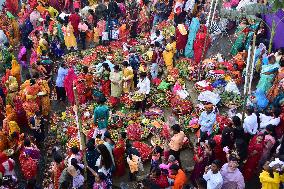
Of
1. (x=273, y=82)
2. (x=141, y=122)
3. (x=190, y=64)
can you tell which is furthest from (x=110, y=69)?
(x=273, y=82)

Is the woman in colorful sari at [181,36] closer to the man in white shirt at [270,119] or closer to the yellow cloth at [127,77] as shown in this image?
the yellow cloth at [127,77]

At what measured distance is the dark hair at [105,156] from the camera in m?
9.56

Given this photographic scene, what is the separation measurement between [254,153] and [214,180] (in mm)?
1311

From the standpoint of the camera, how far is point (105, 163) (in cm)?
968

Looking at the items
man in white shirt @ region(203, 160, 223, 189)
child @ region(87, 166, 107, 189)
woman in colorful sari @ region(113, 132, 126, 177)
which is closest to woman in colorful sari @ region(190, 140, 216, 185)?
man in white shirt @ region(203, 160, 223, 189)

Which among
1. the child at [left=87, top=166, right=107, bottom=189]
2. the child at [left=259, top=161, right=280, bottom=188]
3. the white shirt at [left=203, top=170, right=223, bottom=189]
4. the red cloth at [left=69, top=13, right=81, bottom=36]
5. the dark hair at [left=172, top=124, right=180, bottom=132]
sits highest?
the red cloth at [left=69, top=13, right=81, bottom=36]

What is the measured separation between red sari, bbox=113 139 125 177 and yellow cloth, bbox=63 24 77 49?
7122 millimetres

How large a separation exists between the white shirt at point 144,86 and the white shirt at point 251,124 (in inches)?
133

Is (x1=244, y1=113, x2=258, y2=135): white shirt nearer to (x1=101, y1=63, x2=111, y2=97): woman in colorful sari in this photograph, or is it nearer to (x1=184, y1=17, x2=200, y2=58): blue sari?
(x1=101, y1=63, x2=111, y2=97): woman in colorful sari

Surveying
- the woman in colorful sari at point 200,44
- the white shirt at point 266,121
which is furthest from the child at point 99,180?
the woman in colorful sari at point 200,44

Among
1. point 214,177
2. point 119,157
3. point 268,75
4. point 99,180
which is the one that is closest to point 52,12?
point 119,157

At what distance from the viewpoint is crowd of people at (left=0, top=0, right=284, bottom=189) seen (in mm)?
9500

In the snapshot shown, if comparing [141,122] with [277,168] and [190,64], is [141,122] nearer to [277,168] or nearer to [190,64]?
[190,64]

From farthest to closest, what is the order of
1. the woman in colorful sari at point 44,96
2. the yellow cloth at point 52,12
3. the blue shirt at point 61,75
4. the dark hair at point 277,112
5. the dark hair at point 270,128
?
1. the yellow cloth at point 52,12
2. the blue shirt at point 61,75
3. the woman in colorful sari at point 44,96
4. the dark hair at point 277,112
5. the dark hair at point 270,128
